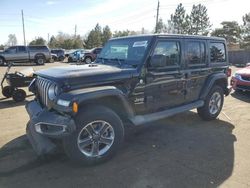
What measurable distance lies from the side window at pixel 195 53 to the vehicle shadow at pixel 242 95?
3925 mm

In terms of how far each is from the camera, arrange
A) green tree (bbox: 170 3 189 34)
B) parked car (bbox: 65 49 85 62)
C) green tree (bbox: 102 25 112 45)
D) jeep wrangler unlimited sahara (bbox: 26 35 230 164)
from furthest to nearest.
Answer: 1. green tree (bbox: 102 25 112 45)
2. green tree (bbox: 170 3 189 34)
3. parked car (bbox: 65 49 85 62)
4. jeep wrangler unlimited sahara (bbox: 26 35 230 164)

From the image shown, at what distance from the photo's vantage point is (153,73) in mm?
4738

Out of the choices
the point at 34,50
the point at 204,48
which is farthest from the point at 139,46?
the point at 34,50

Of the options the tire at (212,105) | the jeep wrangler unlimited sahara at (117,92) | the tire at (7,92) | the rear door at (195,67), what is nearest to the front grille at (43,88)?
the jeep wrangler unlimited sahara at (117,92)

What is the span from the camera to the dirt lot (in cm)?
362

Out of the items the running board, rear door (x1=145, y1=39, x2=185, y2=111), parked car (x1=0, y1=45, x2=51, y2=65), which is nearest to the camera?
the running board

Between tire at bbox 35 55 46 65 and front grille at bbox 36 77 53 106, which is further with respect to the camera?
tire at bbox 35 55 46 65

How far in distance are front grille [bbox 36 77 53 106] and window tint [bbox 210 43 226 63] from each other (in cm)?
386

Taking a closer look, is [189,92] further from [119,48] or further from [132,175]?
[132,175]

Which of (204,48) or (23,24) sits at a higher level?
(23,24)

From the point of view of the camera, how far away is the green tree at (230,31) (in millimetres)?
48469

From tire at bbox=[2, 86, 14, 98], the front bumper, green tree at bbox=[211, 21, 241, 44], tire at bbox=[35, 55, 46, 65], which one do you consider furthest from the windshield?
green tree at bbox=[211, 21, 241, 44]

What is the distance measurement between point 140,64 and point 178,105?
1.51 meters

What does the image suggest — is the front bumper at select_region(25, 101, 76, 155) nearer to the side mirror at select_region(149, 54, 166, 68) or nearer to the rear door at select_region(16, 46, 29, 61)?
the side mirror at select_region(149, 54, 166, 68)
